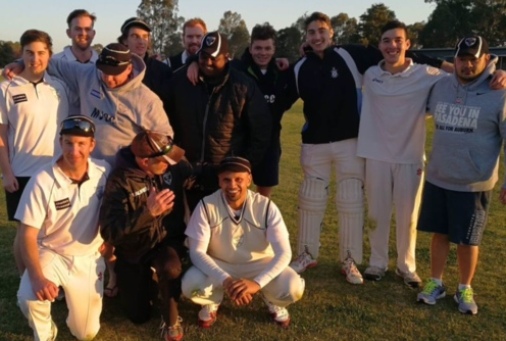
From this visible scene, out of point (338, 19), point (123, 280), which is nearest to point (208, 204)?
point (123, 280)

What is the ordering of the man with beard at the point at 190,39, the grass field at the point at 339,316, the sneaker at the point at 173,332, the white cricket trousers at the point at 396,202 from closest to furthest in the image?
the sneaker at the point at 173,332
the grass field at the point at 339,316
the white cricket trousers at the point at 396,202
the man with beard at the point at 190,39

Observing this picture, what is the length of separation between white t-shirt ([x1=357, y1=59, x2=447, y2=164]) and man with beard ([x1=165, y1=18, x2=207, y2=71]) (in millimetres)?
1943

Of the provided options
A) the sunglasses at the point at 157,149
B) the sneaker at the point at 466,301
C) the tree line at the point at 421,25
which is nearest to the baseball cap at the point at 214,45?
the sunglasses at the point at 157,149

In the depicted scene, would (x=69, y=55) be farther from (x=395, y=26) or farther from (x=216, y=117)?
(x=395, y=26)

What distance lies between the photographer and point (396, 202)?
465 centimetres

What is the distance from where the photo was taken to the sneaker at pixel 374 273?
15.6ft

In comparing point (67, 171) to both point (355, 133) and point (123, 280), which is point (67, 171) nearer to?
point (123, 280)

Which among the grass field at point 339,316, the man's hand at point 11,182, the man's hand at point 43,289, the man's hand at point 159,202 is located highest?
the man's hand at point 11,182

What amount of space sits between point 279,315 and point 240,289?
0.57m

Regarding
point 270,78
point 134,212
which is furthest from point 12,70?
point 270,78

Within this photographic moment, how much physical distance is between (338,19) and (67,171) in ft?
211

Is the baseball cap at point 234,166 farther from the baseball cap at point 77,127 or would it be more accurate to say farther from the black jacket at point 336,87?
the black jacket at point 336,87

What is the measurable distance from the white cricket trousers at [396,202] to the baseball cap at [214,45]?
1603 mm

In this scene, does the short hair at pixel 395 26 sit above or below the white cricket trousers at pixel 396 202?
above
